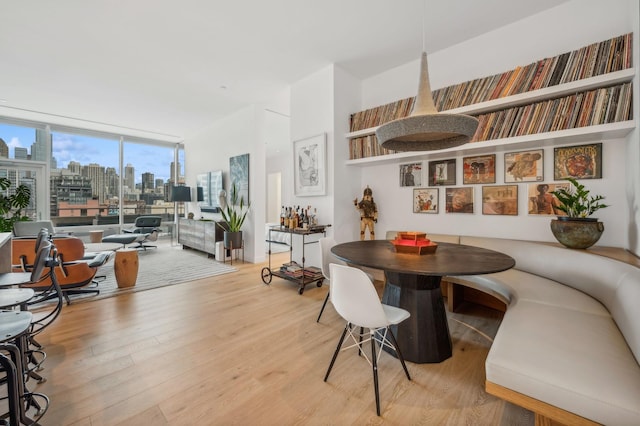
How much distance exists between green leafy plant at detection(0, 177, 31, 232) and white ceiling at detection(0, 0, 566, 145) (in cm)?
154

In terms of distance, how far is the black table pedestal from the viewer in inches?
75.9

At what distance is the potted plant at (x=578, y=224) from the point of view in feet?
7.00

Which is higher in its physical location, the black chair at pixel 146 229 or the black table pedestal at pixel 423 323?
the black chair at pixel 146 229

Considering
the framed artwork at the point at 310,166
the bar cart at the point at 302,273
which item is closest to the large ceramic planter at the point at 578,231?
the bar cart at the point at 302,273

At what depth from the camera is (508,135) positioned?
258cm

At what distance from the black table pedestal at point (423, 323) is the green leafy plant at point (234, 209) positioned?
3813 mm

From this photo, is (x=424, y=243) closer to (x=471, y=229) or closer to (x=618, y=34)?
(x=471, y=229)

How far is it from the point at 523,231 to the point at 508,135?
0.99 metres

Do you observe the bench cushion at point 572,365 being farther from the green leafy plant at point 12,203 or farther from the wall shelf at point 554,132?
the green leafy plant at point 12,203

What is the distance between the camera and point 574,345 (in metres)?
1.29

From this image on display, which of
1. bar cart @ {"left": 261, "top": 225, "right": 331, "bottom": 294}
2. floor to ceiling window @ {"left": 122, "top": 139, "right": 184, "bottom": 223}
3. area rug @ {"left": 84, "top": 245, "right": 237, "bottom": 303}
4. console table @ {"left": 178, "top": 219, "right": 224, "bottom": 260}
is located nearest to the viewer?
bar cart @ {"left": 261, "top": 225, "right": 331, "bottom": 294}

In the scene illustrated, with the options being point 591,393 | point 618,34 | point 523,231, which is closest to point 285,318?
point 591,393

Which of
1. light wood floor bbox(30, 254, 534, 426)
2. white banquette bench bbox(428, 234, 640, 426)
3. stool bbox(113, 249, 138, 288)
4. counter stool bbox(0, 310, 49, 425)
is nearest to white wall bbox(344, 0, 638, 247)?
white banquette bench bbox(428, 234, 640, 426)

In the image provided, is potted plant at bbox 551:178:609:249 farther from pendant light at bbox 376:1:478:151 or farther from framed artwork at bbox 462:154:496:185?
pendant light at bbox 376:1:478:151
